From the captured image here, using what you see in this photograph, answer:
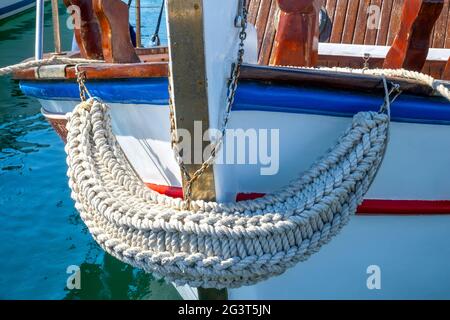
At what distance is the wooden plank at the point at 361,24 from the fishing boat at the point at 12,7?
1247cm

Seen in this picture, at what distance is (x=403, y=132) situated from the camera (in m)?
2.47

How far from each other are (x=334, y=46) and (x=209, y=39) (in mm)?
2268

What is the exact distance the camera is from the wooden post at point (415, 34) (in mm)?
2480

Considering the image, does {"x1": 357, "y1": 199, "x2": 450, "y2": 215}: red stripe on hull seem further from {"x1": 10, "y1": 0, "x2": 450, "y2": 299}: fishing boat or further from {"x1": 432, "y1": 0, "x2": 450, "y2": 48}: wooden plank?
{"x1": 432, "y1": 0, "x2": 450, "y2": 48}: wooden plank

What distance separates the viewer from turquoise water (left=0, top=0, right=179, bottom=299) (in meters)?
4.08

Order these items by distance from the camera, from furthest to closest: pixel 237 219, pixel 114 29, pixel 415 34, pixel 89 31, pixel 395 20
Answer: pixel 395 20, pixel 89 31, pixel 114 29, pixel 415 34, pixel 237 219

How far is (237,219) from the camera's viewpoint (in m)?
2.27

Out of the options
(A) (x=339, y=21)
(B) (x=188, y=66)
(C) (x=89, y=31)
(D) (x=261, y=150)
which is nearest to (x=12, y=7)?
(A) (x=339, y=21)

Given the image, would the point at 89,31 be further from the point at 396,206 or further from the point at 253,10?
the point at 253,10

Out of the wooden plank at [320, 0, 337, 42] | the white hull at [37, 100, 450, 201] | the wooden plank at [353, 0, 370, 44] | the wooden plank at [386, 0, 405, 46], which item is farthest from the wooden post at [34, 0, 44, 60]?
the wooden plank at [386, 0, 405, 46]

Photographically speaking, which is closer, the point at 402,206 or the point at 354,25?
the point at 402,206

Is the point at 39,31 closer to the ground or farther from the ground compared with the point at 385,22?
closer to the ground

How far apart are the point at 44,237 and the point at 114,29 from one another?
254 centimetres
